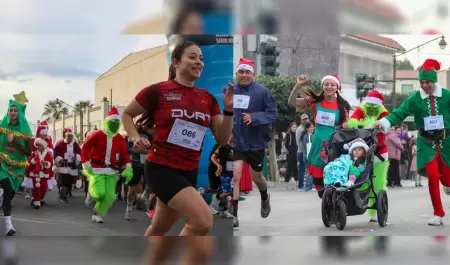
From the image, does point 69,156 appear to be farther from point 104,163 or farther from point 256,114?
point 256,114

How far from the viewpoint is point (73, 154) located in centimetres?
556

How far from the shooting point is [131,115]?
465cm

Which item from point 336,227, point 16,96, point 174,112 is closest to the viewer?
point 174,112

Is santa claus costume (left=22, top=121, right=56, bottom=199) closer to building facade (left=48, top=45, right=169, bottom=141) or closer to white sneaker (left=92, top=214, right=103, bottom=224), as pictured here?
building facade (left=48, top=45, right=169, bottom=141)

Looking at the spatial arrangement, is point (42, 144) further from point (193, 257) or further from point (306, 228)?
point (306, 228)

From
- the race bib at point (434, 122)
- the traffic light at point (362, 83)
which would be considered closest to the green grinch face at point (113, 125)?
the race bib at point (434, 122)

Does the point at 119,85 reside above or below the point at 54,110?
above

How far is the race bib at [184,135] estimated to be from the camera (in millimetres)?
4488

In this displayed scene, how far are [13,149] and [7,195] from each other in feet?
1.54

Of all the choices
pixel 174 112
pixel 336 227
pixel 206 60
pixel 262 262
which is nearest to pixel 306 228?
pixel 336 227

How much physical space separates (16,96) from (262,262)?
203 cm

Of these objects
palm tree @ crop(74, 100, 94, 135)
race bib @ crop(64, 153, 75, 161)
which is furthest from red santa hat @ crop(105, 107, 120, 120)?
race bib @ crop(64, 153, 75, 161)

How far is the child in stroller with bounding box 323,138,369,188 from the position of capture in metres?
6.98

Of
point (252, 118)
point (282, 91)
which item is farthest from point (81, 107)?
point (282, 91)
